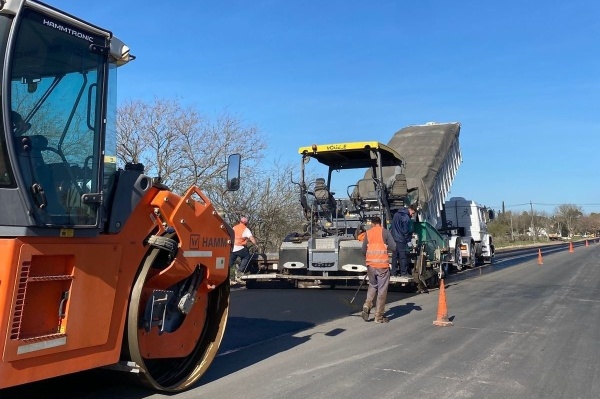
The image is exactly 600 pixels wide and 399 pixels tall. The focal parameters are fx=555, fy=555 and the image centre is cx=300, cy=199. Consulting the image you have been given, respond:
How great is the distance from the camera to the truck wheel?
450cm

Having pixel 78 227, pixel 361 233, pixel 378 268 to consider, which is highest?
pixel 361 233

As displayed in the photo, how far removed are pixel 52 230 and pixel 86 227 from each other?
10.7 inches

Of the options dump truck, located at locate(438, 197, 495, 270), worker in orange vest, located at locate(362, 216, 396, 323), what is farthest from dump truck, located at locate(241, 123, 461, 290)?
dump truck, located at locate(438, 197, 495, 270)

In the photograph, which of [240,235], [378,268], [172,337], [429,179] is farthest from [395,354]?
[429,179]

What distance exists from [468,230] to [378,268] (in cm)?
1394

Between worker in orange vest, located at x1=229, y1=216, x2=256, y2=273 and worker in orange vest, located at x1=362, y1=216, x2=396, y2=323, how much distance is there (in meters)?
4.10

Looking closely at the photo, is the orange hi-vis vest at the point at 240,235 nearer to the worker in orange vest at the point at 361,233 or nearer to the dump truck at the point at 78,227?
the worker in orange vest at the point at 361,233

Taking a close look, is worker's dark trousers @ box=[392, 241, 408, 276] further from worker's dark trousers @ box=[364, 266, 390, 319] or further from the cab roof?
worker's dark trousers @ box=[364, 266, 390, 319]

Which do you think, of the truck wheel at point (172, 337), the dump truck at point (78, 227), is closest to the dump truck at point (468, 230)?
the truck wheel at point (172, 337)

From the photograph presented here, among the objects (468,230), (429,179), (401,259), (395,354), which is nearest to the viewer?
(395,354)

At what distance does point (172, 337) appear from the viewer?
505cm

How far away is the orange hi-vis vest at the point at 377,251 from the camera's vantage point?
28.9 ft

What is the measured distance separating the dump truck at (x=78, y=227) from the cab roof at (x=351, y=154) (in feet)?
25.4

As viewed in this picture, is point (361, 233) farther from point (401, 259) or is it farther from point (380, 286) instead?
point (380, 286)
